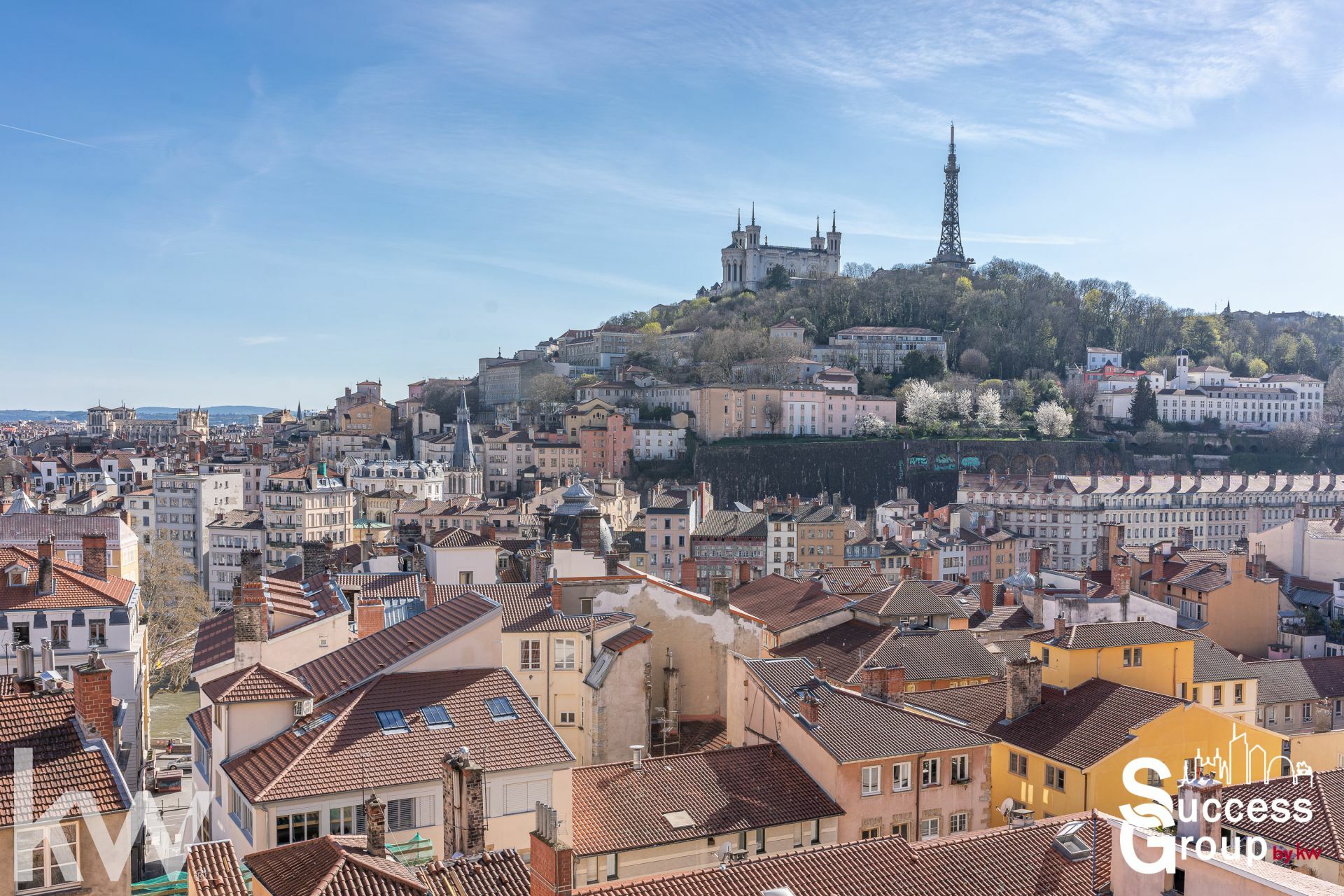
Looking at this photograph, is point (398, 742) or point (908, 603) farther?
point (908, 603)

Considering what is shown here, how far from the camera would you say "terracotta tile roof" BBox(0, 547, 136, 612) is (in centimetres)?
2138

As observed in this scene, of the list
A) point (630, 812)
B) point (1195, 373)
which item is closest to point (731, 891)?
point (630, 812)

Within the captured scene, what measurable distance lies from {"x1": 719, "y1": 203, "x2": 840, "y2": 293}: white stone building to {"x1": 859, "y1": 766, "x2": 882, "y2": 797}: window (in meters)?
125

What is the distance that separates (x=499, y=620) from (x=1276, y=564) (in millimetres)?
41521

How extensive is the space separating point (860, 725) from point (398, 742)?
19.8ft

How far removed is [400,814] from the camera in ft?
38.9

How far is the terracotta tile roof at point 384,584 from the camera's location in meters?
21.8

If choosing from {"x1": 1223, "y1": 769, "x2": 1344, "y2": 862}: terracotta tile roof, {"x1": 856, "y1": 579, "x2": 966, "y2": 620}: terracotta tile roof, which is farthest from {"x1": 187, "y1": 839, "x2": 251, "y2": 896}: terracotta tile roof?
{"x1": 856, "y1": 579, "x2": 966, "y2": 620}: terracotta tile roof

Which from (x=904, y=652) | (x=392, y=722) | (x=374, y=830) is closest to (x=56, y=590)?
(x=392, y=722)

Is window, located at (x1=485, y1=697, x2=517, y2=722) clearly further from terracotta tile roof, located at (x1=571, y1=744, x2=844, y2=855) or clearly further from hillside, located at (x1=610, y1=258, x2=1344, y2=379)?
hillside, located at (x1=610, y1=258, x2=1344, y2=379)

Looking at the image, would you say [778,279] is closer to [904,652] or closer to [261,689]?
[904,652]

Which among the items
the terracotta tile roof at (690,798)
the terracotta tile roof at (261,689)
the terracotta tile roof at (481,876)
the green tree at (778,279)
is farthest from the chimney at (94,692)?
the green tree at (778,279)

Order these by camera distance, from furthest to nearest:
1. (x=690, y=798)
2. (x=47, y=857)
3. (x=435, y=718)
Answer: (x=690, y=798) → (x=435, y=718) → (x=47, y=857)

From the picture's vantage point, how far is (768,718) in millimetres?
15812
